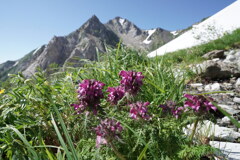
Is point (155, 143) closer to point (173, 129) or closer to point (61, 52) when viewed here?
point (173, 129)

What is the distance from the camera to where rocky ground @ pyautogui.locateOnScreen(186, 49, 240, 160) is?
2113mm

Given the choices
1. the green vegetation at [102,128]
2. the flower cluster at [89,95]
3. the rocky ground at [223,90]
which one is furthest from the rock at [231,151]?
the flower cluster at [89,95]

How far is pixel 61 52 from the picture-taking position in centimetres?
9469

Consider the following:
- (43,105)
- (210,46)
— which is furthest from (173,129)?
(210,46)

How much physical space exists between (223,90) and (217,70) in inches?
45.4

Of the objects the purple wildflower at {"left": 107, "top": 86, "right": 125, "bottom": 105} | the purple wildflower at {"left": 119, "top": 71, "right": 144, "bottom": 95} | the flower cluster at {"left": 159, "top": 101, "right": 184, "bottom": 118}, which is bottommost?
the flower cluster at {"left": 159, "top": 101, "right": 184, "bottom": 118}

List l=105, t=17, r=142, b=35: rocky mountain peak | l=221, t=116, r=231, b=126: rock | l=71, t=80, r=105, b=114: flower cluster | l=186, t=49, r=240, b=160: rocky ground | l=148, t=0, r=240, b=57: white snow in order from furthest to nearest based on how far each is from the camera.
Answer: l=105, t=17, r=142, b=35: rocky mountain peak, l=148, t=0, r=240, b=57: white snow, l=221, t=116, r=231, b=126: rock, l=186, t=49, r=240, b=160: rocky ground, l=71, t=80, r=105, b=114: flower cluster

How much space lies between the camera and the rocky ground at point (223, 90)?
2.11m

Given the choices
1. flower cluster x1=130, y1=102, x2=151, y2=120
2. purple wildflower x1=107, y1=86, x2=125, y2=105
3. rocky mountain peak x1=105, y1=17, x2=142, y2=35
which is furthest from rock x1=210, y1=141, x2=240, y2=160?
rocky mountain peak x1=105, y1=17, x2=142, y2=35

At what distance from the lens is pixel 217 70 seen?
4.77 metres

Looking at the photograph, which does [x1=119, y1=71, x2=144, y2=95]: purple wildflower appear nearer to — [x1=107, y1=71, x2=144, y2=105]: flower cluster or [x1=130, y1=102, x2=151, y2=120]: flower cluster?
[x1=107, y1=71, x2=144, y2=105]: flower cluster

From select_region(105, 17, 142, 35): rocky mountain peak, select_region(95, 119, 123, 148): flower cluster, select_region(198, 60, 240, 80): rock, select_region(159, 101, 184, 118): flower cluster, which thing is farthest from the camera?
select_region(105, 17, 142, 35): rocky mountain peak

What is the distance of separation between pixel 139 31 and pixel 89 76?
182 metres

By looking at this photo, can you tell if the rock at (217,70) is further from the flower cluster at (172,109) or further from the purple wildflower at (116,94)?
the purple wildflower at (116,94)
